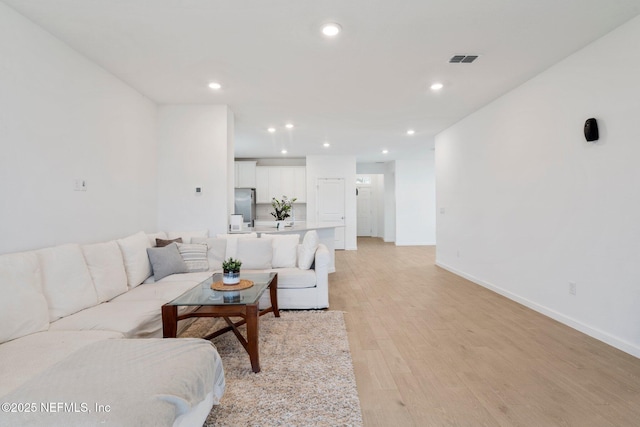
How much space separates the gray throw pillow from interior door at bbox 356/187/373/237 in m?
8.76

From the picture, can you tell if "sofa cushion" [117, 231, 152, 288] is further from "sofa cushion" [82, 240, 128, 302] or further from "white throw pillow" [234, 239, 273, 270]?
"white throw pillow" [234, 239, 273, 270]

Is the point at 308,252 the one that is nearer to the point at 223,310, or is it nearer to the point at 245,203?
the point at 223,310

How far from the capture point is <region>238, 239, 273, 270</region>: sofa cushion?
3777 millimetres

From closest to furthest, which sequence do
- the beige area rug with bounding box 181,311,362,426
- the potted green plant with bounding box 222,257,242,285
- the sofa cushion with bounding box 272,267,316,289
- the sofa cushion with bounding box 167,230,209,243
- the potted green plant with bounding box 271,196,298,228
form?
the beige area rug with bounding box 181,311,362,426
the potted green plant with bounding box 222,257,242,285
the sofa cushion with bounding box 272,267,316,289
the sofa cushion with bounding box 167,230,209,243
the potted green plant with bounding box 271,196,298,228

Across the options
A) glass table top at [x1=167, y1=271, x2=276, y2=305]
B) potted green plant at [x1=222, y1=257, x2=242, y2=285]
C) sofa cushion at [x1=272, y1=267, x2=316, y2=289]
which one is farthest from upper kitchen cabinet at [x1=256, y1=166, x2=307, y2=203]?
potted green plant at [x1=222, y1=257, x2=242, y2=285]

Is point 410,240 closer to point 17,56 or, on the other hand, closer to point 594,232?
point 594,232

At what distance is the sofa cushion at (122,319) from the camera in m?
2.03

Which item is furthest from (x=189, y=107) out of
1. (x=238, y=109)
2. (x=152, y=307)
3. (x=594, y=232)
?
(x=594, y=232)

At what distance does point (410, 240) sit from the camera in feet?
30.1

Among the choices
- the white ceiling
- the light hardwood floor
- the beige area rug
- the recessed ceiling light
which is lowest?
the light hardwood floor

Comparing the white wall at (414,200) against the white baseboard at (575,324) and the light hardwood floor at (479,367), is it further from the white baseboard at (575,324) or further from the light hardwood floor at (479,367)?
the light hardwood floor at (479,367)

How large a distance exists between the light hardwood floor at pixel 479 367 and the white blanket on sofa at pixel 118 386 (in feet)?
3.32

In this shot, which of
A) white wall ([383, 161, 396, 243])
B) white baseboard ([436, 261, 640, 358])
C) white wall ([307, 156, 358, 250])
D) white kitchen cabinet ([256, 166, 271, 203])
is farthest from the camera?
white wall ([383, 161, 396, 243])

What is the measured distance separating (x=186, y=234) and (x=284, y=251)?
1355 millimetres
